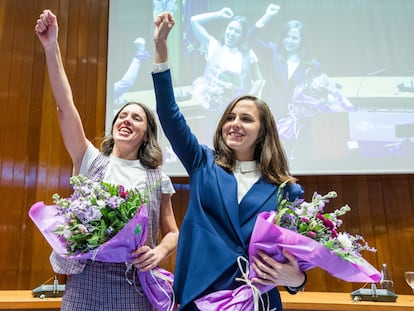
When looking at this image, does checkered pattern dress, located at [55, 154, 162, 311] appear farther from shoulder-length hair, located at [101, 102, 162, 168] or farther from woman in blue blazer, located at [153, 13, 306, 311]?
shoulder-length hair, located at [101, 102, 162, 168]

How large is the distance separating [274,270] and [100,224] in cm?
48

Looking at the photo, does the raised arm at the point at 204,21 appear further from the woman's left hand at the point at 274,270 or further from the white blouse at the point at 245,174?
the woman's left hand at the point at 274,270

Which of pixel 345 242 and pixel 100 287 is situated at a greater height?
pixel 345 242

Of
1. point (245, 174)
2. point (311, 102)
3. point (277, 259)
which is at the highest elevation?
point (311, 102)

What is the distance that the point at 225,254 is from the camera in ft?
3.39

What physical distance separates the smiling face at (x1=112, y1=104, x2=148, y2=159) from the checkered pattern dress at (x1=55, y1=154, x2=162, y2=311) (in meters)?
0.43

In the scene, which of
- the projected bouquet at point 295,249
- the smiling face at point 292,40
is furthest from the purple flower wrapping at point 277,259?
the smiling face at point 292,40

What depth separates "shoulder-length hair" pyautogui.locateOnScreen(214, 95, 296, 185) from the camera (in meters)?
1.25

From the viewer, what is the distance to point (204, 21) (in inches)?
122

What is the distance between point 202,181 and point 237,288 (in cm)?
33

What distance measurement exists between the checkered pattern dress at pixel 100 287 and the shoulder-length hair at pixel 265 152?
0.48 meters

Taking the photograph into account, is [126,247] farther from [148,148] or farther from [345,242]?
[345,242]

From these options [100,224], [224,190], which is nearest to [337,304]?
[224,190]

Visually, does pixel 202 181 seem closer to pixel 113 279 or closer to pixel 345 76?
pixel 113 279
